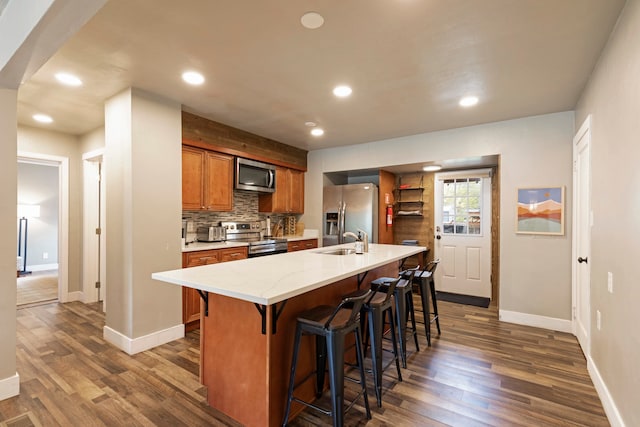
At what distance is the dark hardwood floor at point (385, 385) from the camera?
196 cm

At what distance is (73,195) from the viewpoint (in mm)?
4574

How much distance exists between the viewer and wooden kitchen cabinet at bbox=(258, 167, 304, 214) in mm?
5040

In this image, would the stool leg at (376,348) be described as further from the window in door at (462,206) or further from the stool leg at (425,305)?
Result: the window in door at (462,206)

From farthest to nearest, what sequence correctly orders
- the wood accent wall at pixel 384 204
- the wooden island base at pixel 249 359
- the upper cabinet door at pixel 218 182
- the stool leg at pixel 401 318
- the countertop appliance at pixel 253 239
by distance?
the wood accent wall at pixel 384 204 < the countertop appliance at pixel 253 239 < the upper cabinet door at pixel 218 182 < the stool leg at pixel 401 318 < the wooden island base at pixel 249 359

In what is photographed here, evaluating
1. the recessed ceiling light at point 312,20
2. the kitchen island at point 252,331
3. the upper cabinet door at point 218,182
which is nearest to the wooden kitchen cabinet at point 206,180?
the upper cabinet door at point 218,182

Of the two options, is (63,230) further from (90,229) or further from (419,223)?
(419,223)

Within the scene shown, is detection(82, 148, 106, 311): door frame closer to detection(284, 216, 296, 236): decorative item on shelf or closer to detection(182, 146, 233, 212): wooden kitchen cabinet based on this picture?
detection(182, 146, 233, 212): wooden kitchen cabinet

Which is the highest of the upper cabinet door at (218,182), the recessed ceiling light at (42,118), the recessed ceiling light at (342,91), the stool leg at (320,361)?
the recessed ceiling light at (342,91)

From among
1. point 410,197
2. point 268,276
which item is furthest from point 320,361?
point 410,197

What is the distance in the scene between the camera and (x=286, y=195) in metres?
5.26

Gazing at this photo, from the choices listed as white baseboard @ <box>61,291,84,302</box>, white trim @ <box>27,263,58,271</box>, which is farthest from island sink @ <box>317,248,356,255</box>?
white trim @ <box>27,263,58,271</box>

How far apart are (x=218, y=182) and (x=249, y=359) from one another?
2.68 m

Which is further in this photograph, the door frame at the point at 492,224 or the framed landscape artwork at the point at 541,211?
the door frame at the point at 492,224

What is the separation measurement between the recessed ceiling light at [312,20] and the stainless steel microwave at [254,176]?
2.59 meters
